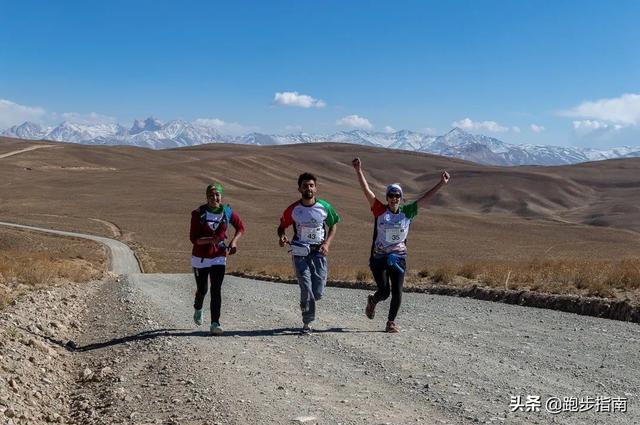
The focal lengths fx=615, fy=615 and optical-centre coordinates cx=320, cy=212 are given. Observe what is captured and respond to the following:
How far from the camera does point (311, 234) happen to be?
30.4ft

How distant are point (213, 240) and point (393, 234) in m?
2.69

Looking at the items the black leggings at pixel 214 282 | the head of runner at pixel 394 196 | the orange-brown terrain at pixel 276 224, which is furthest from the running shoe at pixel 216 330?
the orange-brown terrain at pixel 276 224

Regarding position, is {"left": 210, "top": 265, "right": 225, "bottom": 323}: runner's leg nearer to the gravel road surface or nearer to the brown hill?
the gravel road surface

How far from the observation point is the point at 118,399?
238 inches

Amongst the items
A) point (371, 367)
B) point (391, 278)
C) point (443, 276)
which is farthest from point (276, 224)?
point (371, 367)

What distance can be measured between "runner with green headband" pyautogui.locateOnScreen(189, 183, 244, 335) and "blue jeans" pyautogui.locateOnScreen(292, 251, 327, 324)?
3.51 feet

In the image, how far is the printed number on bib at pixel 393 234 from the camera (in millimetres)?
9266

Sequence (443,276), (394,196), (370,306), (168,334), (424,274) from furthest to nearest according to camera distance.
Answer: (424,274)
(443,276)
(370,306)
(394,196)
(168,334)

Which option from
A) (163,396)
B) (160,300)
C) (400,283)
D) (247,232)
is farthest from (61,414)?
(247,232)

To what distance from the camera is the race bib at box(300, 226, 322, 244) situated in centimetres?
926

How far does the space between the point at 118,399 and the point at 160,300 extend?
8144 millimetres

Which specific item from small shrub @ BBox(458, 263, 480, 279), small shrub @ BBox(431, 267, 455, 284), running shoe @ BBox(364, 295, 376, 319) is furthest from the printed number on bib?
small shrub @ BBox(458, 263, 480, 279)

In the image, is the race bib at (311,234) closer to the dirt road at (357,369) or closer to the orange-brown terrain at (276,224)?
the dirt road at (357,369)

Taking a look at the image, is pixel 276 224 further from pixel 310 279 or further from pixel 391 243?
pixel 391 243
